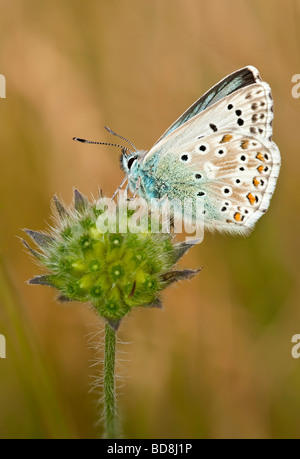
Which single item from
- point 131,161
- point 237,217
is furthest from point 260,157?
point 131,161

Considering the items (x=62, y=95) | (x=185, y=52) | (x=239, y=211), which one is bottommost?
(x=239, y=211)

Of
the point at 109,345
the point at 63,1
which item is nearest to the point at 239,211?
the point at 109,345

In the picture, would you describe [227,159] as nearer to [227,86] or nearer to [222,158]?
[222,158]

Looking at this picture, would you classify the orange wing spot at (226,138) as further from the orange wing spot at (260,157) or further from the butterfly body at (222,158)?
the orange wing spot at (260,157)

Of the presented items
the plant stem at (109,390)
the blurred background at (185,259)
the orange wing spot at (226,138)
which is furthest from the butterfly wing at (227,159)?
the plant stem at (109,390)

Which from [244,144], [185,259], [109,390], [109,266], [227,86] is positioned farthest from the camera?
[185,259]

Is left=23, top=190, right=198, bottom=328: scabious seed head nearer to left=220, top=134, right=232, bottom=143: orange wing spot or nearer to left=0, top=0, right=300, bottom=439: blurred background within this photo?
left=220, top=134, right=232, bottom=143: orange wing spot

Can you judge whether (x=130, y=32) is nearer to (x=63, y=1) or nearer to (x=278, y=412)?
(x=63, y=1)

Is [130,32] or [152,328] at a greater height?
[130,32]
